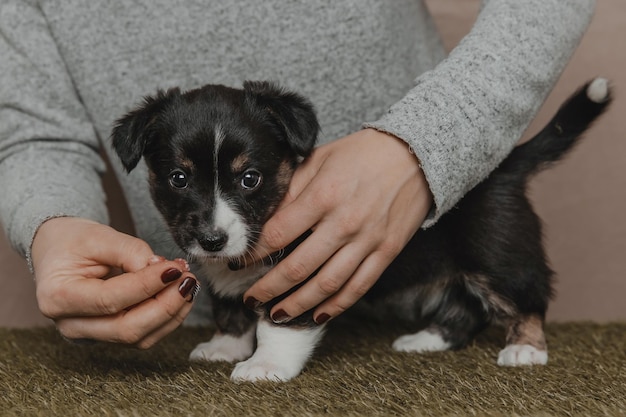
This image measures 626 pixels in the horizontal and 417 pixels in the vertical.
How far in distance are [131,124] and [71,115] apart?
539 millimetres

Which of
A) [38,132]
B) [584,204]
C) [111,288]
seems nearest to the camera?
[111,288]

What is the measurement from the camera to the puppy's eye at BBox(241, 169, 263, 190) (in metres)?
1.89

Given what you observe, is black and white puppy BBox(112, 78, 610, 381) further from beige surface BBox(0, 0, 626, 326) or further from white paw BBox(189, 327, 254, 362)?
beige surface BBox(0, 0, 626, 326)

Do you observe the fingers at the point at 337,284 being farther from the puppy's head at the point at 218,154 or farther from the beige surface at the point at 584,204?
the beige surface at the point at 584,204

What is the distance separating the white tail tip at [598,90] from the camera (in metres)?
2.17

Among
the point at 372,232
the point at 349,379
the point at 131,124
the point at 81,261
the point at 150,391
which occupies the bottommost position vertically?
the point at 349,379

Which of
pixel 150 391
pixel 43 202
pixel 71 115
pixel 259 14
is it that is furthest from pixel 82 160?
pixel 150 391

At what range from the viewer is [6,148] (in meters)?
2.21

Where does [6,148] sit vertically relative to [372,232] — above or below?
above

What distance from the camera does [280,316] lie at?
6.04 feet

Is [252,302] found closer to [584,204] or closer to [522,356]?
[522,356]

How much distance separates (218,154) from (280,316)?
16.5 inches

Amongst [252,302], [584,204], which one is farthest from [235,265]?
[584,204]

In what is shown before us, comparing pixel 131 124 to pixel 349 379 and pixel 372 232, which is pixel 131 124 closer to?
pixel 372 232
